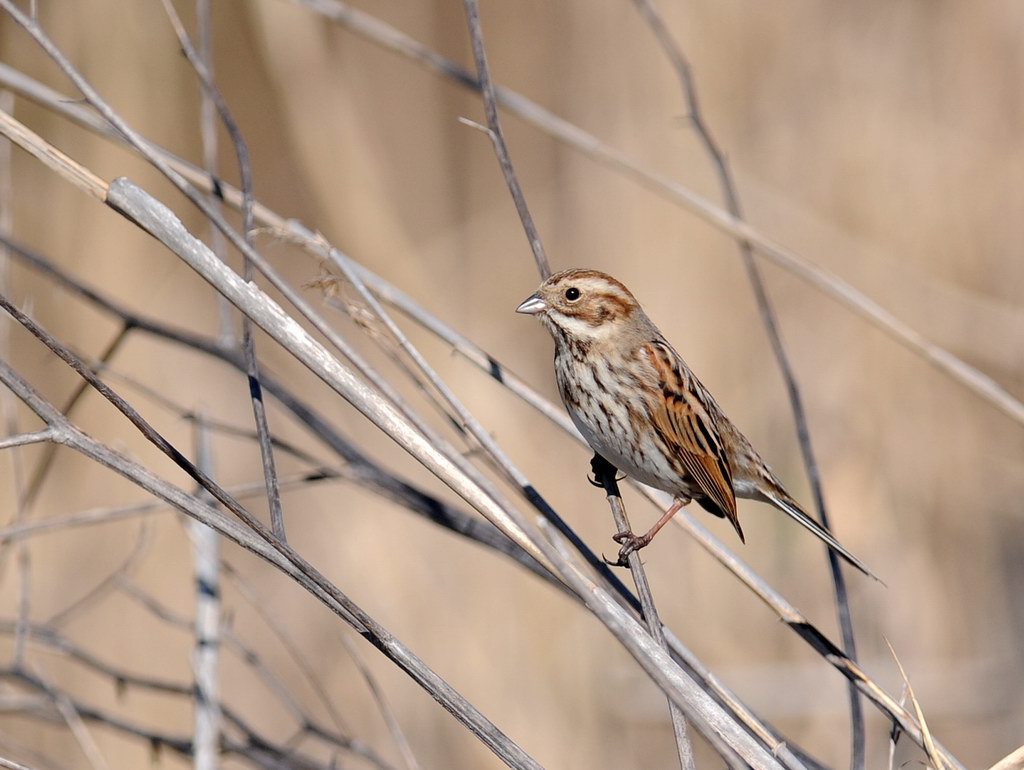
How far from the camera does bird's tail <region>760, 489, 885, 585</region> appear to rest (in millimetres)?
2736

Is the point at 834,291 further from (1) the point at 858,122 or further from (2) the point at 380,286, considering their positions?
(1) the point at 858,122

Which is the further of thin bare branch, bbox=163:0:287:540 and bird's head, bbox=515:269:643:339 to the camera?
bird's head, bbox=515:269:643:339

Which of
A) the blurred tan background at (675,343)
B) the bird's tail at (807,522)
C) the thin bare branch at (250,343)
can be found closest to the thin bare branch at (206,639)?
the thin bare branch at (250,343)

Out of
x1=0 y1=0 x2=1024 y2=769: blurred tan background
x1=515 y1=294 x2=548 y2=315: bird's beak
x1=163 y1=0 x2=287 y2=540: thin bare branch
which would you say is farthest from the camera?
x1=0 y1=0 x2=1024 y2=769: blurred tan background

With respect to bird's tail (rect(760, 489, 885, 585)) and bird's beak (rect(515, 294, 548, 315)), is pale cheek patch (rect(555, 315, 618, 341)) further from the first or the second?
bird's tail (rect(760, 489, 885, 585))

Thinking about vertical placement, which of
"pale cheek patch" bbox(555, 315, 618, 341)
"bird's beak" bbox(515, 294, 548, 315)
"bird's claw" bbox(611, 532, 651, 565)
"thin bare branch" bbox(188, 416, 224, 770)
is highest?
"bird's beak" bbox(515, 294, 548, 315)

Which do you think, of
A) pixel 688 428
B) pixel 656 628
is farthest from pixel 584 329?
pixel 656 628

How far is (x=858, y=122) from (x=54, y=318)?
3.16 meters

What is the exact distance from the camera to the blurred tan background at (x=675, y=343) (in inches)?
170

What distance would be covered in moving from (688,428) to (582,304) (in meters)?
0.47

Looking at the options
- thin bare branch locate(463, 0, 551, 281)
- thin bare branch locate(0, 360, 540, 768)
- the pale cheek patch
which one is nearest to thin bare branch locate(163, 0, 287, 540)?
thin bare branch locate(0, 360, 540, 768)

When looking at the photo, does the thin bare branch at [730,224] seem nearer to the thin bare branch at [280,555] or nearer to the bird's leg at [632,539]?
the bird's leg at [632,539]

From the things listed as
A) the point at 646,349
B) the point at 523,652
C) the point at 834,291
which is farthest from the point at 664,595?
the point at 834,291

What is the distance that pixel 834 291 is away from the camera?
2.88m
